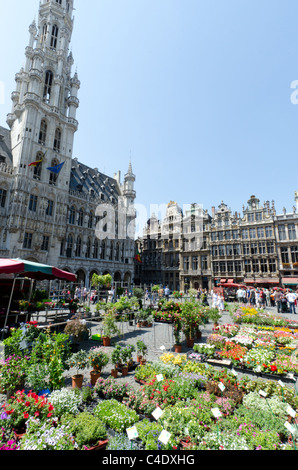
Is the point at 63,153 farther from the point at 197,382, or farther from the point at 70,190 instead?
the point at 197,382

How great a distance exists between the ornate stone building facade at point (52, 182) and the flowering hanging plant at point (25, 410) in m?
26.6

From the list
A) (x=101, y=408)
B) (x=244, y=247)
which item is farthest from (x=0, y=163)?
(x=244, y=247)

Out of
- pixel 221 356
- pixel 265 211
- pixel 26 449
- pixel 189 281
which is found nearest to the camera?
pixel 26 449

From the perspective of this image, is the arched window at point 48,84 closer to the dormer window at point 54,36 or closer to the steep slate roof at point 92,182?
A: the dormer window at point 54,36

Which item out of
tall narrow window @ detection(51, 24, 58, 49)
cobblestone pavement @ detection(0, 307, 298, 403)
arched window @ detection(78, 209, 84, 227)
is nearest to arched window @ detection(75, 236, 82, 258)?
arched window @ detection(78, 209, 84, 227)

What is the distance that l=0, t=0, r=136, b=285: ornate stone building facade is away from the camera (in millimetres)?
28891

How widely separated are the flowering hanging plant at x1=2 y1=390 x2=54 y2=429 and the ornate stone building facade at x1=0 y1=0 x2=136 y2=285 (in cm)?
2664

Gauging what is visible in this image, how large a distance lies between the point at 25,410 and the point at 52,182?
33846 millimetres

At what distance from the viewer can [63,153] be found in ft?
117

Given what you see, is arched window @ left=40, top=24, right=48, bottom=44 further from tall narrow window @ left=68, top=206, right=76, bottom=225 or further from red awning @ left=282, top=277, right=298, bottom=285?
red awning @ left=282, top=277, right=298, bottom=285

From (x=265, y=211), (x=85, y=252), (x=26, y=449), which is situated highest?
(x=265, y=211)

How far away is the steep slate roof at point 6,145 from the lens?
100.0ft

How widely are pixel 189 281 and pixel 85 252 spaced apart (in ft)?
72.3

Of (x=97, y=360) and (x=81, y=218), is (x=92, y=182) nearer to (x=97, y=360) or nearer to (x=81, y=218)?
(x=81, y=218)
